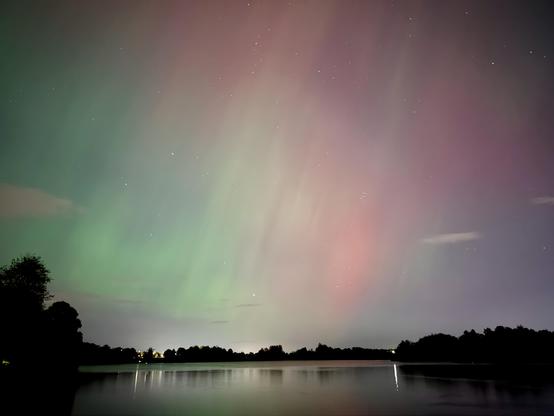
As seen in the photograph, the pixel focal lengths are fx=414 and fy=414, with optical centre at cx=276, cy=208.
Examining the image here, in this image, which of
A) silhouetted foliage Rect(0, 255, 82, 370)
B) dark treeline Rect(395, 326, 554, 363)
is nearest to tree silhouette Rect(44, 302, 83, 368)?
silhouetted foliage Rect(0, 255, 82, 370)

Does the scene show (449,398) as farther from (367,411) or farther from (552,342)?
(552,342)

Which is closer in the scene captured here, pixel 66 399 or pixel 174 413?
pixel 174 413

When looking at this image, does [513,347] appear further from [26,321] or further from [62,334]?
[26,321]

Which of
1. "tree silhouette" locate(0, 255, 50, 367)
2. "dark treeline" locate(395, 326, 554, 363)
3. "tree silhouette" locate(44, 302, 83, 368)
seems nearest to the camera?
"tree silhouette" locate(0, 255, 50, 367)

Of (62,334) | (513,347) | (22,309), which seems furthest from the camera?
(513,347)

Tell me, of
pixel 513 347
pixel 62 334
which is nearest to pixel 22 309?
pixel 62 334

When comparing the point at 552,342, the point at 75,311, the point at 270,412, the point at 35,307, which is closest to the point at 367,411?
the point at 270,412

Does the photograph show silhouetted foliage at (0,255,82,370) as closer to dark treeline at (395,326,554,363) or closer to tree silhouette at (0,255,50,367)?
tree silhouette at (0,255,50,367)

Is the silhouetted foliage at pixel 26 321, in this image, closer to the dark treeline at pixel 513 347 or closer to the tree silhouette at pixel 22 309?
the tree silhouette at pixel 22 309

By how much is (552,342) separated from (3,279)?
184653mm

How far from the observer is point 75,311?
93688 mm

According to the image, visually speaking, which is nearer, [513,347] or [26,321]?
[26,321]

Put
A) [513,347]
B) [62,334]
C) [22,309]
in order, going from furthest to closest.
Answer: [513,347]
[62,334]
[22,309]

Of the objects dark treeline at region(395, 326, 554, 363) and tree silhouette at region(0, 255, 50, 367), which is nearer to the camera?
tree silhouette at region(0, 255, 50, 367)
